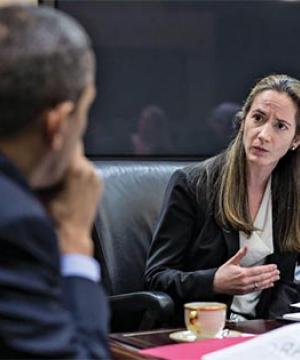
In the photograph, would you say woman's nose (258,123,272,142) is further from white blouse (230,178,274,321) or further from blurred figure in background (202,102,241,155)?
blurred figure in background (202,102,241,155)

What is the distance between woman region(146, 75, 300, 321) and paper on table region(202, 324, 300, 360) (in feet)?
2.20

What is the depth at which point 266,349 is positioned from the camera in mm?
1398

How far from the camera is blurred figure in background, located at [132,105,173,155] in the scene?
310 cm

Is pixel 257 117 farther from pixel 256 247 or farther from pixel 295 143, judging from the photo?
pixel 256 247

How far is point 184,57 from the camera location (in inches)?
124

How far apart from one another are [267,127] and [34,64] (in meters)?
1.40

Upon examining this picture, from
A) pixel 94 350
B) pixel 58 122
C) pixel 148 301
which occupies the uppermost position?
pixel 58 122

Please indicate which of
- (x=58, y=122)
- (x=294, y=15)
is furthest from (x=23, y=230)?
(x=294, y=15)

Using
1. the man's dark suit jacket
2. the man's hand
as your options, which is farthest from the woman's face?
the man's dark suit jacket

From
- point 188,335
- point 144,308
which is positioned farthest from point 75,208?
point 144,308

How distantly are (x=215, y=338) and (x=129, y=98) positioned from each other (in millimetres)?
1659

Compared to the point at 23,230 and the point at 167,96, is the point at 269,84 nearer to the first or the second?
Answer: the point at 167,96

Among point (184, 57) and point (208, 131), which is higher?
point (184, 57)

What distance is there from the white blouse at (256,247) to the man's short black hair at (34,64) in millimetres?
1299
